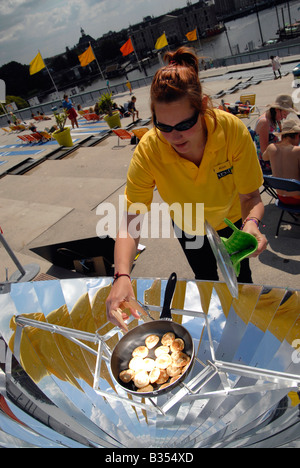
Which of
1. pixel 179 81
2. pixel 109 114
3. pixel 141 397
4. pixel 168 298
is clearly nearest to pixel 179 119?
pixel 179 81

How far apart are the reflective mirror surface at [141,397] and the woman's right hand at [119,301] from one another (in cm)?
18

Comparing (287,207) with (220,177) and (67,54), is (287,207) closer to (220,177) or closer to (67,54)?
(220,177)

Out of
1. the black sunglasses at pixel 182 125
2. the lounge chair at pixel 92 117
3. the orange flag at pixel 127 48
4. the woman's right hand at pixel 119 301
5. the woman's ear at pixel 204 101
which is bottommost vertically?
the lounge chair at pixel 92 117

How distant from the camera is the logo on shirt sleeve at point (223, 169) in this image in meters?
1.97

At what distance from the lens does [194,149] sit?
1920mm

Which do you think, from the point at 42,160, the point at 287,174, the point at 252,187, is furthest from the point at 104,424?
the point at 42,160

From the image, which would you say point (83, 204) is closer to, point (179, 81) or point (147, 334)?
point (147, 334)

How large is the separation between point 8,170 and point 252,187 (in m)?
12.5

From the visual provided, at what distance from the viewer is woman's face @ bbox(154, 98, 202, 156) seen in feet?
5.27

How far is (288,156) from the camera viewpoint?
4152 mm

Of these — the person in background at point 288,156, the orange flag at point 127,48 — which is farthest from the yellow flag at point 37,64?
the person in background at point 288,156

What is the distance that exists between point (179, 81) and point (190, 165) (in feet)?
1.72

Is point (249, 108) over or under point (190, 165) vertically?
under

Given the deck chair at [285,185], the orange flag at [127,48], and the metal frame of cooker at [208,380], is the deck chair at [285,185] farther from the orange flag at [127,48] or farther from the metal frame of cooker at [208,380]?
the orange flag at [127,48]
